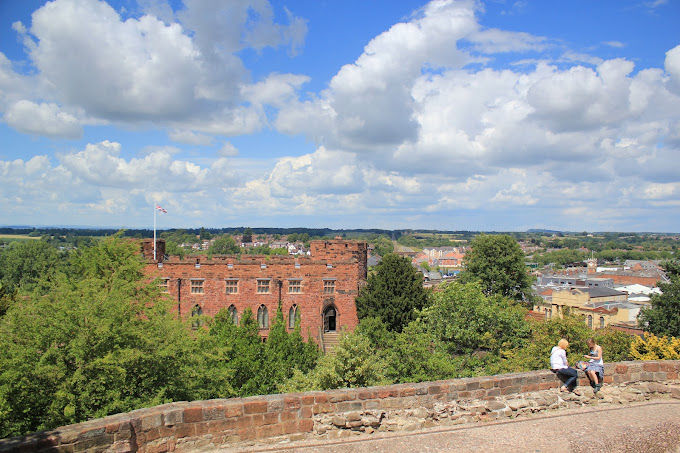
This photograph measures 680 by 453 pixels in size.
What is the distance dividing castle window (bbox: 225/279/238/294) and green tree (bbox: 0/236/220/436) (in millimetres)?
17114

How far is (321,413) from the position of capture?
8234 mm

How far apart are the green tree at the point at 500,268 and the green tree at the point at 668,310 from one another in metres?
10.8

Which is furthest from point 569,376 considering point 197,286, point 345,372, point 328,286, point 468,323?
point 197,286

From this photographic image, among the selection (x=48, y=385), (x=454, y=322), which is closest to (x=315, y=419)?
(x=48, y=385)

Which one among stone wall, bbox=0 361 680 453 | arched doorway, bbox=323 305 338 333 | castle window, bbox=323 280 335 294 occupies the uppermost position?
stone wall, bbox=0 361 680 453

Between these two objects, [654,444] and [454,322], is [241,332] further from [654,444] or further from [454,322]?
[654,444]

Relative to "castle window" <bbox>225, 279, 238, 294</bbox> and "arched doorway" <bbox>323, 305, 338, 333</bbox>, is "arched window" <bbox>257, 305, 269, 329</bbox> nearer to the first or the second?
"castle window" <bbox>225, 279, 238, 294</bbox>

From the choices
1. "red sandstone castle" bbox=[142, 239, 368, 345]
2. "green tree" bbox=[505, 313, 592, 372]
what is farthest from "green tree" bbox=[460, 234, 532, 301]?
"green tree" bbox=[505, 313, 592, 372]

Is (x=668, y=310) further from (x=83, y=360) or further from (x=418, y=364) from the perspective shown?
(x=83, y=360)

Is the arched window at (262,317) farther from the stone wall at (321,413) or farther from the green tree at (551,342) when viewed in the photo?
the stone wall at (321,413)

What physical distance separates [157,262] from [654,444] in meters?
30.6

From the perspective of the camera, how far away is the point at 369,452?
7637 millimetres

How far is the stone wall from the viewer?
680 cm

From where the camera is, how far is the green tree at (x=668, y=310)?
34656mm
